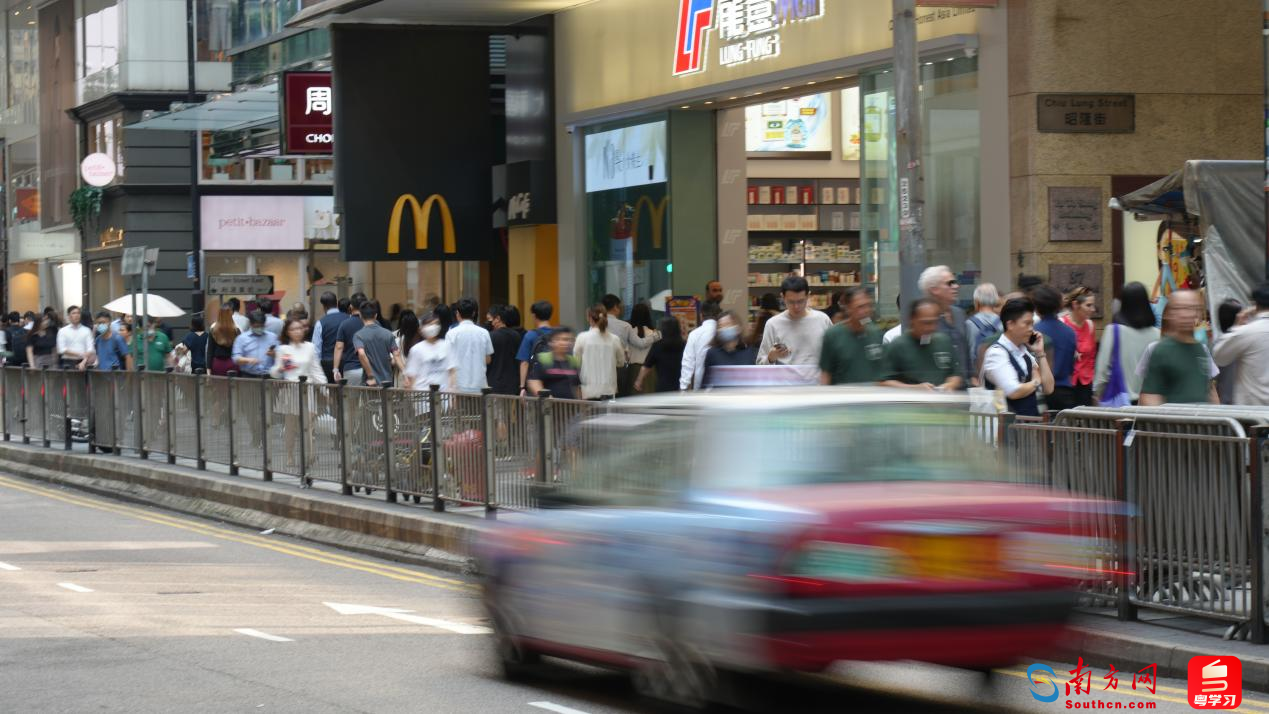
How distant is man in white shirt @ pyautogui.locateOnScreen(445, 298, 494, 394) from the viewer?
17.9 metres

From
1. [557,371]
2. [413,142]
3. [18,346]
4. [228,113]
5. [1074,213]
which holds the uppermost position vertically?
[228,113]

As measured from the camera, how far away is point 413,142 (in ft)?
90.1

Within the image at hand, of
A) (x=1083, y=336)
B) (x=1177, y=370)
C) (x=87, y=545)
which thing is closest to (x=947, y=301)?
(x=1177, y=370)

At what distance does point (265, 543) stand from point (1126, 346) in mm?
7565

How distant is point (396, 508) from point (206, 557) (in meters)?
1.64

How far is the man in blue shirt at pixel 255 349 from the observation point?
72.2ft

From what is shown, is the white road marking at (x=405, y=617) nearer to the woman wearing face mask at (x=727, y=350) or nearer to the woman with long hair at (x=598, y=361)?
the woman wearing face mask at (x=727, y=350)

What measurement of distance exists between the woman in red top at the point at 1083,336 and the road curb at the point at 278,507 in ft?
15.3

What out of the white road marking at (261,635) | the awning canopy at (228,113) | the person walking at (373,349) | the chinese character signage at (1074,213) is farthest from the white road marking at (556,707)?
the awning canopy at (228,113)

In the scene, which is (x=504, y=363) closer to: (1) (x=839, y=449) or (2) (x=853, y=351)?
(2) (x=853, y=351)

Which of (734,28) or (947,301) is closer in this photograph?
(947,301)

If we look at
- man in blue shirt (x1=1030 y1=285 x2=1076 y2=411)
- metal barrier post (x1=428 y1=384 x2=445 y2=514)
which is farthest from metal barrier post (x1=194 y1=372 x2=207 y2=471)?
man in blue shirt (x1=1030 y1=285 x2=1076 y2=411)

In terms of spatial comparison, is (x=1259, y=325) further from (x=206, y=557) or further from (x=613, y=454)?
(x=206, y=557)

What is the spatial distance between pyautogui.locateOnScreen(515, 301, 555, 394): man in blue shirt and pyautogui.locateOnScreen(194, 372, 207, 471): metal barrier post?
147 inches
